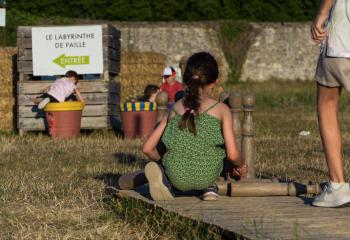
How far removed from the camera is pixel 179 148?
710 cm

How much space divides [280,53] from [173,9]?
433cm

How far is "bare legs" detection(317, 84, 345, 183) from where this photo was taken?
6.62 meters

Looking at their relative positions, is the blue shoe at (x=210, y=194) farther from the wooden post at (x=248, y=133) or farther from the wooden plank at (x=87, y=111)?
the wooden plank at (x=87, y=111)

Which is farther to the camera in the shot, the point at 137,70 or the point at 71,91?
the point at 137,70

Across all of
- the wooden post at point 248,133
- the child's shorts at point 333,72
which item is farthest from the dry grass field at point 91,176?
the child's shorts at point 333,72

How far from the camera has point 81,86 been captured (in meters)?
16.8

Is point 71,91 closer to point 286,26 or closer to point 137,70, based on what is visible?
point 137,70

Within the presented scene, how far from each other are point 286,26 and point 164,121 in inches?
991

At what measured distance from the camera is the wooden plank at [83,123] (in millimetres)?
16828

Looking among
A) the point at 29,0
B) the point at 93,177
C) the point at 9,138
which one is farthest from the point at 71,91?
the point at 29,0

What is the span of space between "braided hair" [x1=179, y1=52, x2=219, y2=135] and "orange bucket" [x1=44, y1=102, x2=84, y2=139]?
9.03m

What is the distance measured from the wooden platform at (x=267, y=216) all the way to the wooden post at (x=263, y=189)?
68 millimetres

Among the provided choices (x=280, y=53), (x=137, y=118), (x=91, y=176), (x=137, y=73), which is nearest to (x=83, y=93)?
(x=137, y=118)

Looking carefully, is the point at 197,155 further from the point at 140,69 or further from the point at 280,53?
the point at 280,53
